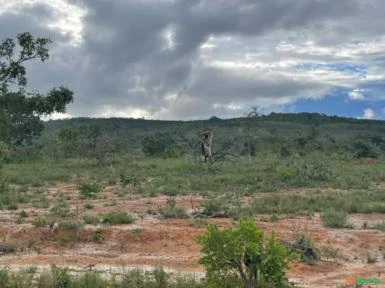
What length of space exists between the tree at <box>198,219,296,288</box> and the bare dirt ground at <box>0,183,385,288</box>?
180 cm

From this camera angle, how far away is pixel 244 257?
33.2 ft

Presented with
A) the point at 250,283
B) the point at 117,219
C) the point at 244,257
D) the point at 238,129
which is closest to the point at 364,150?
the point at 238,129

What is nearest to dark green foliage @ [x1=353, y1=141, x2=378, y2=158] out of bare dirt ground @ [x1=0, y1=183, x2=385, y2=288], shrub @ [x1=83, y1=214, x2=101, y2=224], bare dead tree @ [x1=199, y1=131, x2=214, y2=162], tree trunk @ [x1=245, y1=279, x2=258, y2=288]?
bare dead tree @ [x1=199, y1=131, x2=214, y2=162]

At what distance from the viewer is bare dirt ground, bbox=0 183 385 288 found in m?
12.9

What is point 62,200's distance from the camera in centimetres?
2334

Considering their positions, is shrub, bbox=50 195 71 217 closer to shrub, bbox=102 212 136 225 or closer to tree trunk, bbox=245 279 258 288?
shrub, bbox=102 212 136 225

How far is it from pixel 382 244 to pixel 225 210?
18.2 feet

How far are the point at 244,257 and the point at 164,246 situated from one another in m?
5.31

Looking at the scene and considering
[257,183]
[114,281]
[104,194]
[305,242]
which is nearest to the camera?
[114,281]

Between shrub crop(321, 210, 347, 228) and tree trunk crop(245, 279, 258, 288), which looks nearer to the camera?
tree trunk crop(245, 279, 258, 288)

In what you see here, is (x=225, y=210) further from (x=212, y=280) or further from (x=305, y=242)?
(x=212, y=280)

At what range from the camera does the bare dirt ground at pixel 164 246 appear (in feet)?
42.5

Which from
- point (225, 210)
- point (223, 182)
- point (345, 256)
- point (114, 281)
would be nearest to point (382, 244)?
point (345, 256)

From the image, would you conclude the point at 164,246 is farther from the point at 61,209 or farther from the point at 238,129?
the point at 238,129
